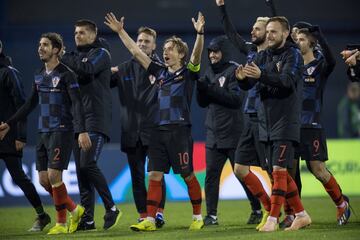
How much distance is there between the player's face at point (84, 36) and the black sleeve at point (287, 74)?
1.96m

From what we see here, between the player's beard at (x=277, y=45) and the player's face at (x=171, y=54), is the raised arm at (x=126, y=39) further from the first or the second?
the player's beard at (x=277, y=45)

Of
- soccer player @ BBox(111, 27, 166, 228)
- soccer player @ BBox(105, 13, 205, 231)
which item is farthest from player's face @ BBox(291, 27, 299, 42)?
soccer player @ BBox(111, 27, 166, 228)

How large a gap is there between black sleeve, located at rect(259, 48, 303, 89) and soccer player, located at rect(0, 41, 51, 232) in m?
2.86

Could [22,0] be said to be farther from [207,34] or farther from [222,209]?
[222,209]

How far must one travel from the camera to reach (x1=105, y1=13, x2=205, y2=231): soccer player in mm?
9547

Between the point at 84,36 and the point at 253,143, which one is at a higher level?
the point at 84,36

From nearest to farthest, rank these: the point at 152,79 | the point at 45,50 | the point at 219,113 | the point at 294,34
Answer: the point at 45,50 → the point at 294,34 → the point at 152,79 → the point at 219,113

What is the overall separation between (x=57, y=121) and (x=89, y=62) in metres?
0.68

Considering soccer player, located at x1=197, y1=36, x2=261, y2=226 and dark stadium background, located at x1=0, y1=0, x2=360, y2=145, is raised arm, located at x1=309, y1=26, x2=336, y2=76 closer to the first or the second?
soccer player, located at x1=197, y1=36, x2=261, y2=226

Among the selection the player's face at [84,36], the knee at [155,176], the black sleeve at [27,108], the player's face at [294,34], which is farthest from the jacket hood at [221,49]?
the black sleeve at [27,108]

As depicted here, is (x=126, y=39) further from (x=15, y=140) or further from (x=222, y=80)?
(x=15, y=140)

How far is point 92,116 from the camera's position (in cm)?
990

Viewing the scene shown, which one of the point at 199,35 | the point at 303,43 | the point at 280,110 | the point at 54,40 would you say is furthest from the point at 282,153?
the point at 54,40

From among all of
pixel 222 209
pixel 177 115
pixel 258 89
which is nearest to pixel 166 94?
pixel 177 115
